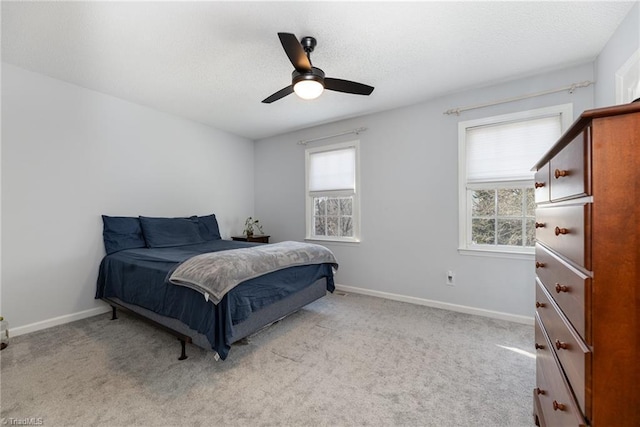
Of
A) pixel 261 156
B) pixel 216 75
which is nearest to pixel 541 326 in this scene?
pixel 216 75

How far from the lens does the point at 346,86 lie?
2176mm

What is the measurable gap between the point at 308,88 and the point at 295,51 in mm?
314

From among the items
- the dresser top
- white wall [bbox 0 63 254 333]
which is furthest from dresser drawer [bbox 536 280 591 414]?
white wall [bbox 0 63 254 333]

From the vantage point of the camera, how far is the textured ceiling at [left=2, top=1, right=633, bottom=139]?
5.98 ft

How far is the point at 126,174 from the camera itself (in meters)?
3.30

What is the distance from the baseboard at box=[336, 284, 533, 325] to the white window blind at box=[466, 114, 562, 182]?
1.46 meters

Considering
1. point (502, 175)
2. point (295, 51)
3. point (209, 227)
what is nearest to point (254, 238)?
point (209, 227)

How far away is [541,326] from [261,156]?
4519 millimetres

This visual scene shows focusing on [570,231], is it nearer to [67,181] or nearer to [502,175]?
[502,175]

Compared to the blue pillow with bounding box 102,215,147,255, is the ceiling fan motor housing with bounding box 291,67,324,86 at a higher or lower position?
higher

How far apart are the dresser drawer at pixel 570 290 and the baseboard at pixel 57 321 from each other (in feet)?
13.4

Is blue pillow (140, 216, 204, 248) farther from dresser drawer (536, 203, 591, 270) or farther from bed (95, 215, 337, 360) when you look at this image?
dresser drawer (536, 203, 591, 270)

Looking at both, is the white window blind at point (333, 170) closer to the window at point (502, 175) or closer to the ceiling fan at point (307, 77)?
the window at point (502, 175)

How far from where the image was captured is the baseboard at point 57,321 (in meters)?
2.51
